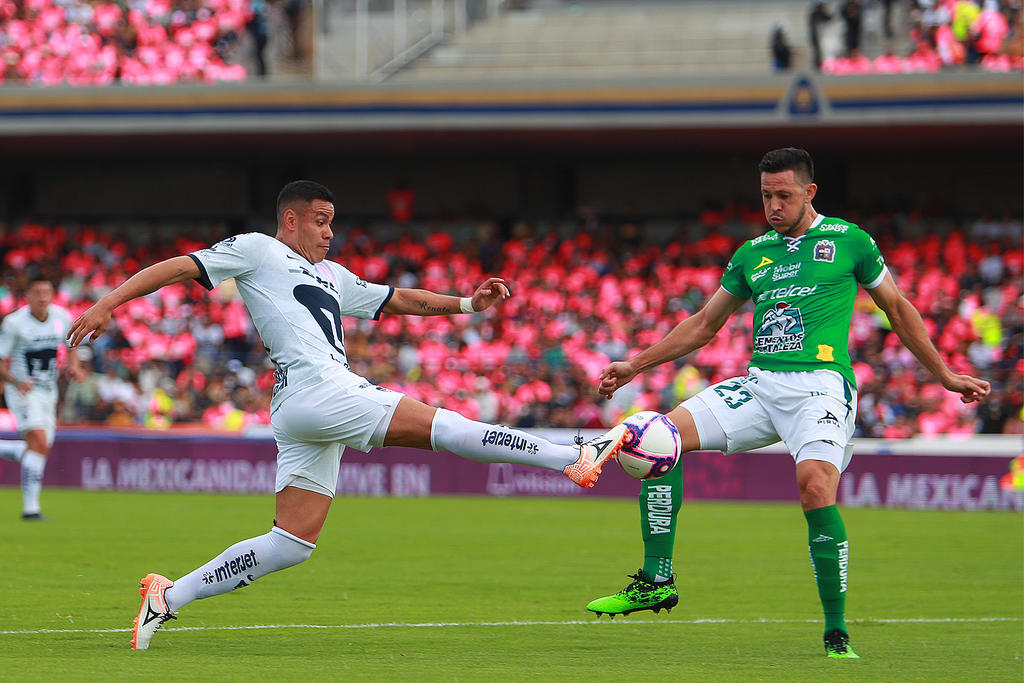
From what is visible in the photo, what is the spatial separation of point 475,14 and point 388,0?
2.65 m

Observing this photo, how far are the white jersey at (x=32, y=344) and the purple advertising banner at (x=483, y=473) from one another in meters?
6.71

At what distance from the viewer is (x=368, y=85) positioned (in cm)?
2753

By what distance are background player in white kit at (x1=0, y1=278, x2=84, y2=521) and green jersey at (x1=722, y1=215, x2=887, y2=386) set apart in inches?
358

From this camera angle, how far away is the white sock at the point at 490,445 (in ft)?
22.0

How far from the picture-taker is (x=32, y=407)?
1462 centimetres

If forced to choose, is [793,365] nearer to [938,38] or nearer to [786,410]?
[786,410]

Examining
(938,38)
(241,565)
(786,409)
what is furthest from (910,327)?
(938,38)

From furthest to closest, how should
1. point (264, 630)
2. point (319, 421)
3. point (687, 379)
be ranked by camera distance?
point (687, 379) < point (264, 630) < point (319, 421)

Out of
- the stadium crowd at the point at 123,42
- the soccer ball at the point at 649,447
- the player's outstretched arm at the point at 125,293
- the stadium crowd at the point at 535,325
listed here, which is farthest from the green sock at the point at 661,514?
the stadium crowd at the point at 123,42

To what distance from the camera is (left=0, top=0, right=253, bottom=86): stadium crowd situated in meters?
29.3

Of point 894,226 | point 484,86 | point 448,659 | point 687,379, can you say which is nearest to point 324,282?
point 448,659

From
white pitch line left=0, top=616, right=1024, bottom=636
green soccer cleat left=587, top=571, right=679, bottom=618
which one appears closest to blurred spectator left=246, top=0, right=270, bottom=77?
white pitch line left=0, top=616, right=1024, bottom=636

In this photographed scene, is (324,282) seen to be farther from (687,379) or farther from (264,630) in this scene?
(687,379)

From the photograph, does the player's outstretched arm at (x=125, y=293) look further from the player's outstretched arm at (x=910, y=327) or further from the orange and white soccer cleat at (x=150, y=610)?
the player's outstretched arm at (x=910, y=327)
